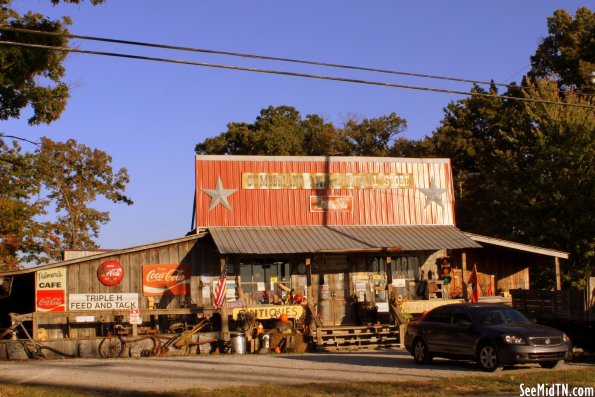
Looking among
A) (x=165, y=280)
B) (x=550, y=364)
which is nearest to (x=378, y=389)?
(x=550, y=364)

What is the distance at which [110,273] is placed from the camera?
1023 inches

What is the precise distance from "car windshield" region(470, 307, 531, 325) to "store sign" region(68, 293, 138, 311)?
13121 millimetres

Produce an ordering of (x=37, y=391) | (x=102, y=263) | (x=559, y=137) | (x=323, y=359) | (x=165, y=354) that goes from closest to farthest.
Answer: (x=37, y=391) < (x=323, y=359) < (x=165, y=354) < (x=102, y=263) < (x=559, y=137)

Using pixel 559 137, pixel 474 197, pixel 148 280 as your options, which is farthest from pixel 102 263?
pixel 474 197

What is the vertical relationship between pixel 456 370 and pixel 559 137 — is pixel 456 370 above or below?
below

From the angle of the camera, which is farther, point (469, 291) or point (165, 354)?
point (469, 291)

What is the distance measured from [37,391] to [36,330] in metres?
10.9

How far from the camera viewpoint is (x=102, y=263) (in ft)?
85.1

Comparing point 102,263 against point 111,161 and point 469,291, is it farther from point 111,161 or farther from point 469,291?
point 111,161

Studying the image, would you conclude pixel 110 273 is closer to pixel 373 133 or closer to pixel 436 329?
pixel 436 329

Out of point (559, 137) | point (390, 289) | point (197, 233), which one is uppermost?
point (559, 137)

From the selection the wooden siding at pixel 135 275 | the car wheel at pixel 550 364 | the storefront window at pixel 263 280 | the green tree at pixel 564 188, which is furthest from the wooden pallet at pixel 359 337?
the green tree at pixel 564 188

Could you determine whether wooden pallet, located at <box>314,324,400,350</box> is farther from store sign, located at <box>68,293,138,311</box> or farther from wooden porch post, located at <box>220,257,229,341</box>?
store sign, located at <box>68,293,138,311</box>

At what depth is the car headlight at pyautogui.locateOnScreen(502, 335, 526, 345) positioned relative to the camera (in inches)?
618
